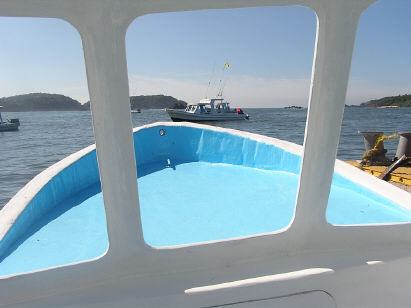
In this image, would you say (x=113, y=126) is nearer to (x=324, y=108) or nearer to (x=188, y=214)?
(x=324, y=108)

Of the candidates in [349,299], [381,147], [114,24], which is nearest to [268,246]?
[349,299]

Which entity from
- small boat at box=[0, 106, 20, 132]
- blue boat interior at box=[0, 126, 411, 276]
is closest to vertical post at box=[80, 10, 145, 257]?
blue boat interior at box=[0, 126, 411, 276]

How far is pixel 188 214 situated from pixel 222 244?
4.06 ft

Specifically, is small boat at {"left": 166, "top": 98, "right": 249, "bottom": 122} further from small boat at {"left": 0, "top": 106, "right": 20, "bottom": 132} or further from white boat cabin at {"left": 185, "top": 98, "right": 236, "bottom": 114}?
small boat at {"left": 0, "top": 106, "right": 20, "bottom": 132}

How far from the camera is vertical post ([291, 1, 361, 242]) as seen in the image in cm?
106

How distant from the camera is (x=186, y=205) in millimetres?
2756

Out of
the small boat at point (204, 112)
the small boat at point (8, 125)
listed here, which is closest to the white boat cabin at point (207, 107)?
the small boat at point (204, 112)

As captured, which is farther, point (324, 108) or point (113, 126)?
point (324, 108)

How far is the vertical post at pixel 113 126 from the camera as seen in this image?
3.13ft

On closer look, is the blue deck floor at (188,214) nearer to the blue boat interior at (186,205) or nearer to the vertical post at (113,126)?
the blue boat interior at (186,205)

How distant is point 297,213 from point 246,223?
1.08 metres

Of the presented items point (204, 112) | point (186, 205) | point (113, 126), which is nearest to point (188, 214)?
point (186, 205)

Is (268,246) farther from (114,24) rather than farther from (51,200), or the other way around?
(51,200)

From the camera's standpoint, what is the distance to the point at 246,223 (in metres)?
2.35
